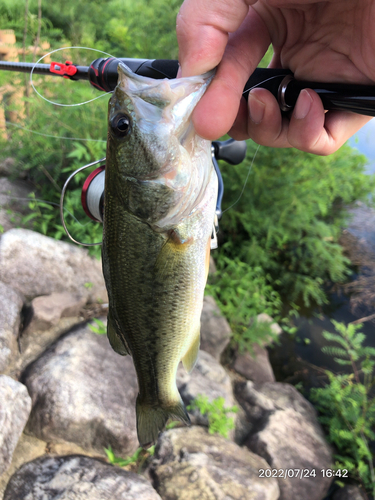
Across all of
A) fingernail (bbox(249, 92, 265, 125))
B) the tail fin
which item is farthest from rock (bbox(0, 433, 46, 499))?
fingernail (bbox(249, 92, 265, 125))

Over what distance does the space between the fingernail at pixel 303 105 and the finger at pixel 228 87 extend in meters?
0.23

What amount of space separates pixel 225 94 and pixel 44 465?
2572mm

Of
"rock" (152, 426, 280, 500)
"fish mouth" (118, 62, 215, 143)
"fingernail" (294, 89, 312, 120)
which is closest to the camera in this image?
"fish mouth" (118, 62, 215, 143)

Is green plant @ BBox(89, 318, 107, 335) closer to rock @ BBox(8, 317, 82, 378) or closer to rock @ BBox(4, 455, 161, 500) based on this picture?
rock @ BBox(8, 317, 82, 378)

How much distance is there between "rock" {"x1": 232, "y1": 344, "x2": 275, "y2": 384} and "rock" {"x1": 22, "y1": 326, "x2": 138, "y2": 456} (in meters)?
1.81

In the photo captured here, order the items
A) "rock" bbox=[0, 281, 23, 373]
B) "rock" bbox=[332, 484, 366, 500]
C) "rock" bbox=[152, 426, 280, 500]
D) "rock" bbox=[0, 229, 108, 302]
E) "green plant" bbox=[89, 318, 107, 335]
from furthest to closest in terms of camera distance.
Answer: "rock" bbox=[0, 229, 108, 302]
"rock" bbox=[332, 484, 366, 500]
"green plant" bbox=[89, 318, 107, 335]
"rock" bbox=[0, 281, 23, 373]
"rock" bbox=[152, 426, 280, 500]

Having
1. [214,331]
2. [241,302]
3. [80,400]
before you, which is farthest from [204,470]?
[241,302]

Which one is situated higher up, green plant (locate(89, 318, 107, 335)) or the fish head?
the fish head

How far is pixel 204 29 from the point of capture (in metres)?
1.10

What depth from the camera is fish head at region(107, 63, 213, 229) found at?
1.08 m

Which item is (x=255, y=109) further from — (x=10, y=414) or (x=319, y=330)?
(x=319, y=330)

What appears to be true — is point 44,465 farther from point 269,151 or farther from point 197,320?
point 269,151

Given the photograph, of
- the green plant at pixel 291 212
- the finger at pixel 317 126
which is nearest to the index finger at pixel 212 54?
the finger at pixel 317 126

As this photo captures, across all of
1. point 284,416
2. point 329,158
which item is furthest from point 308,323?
point 329,158
